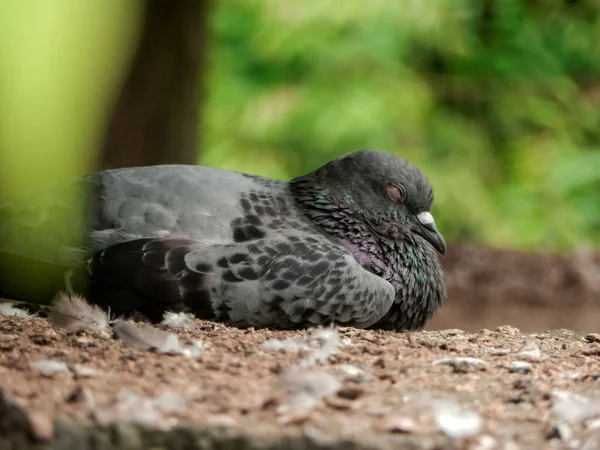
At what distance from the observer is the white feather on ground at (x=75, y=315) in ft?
8.01

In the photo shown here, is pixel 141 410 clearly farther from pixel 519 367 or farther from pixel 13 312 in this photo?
pixel 13 312

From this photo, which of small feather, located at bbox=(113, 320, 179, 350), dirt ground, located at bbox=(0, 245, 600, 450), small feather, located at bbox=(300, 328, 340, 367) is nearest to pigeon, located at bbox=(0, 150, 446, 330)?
dirt ground, located at bbox=(0, 245, 600, 450)

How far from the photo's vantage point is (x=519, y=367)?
87.7 inches

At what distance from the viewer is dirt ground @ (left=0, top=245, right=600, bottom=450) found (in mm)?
1363

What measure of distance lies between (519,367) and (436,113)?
859 centimetres

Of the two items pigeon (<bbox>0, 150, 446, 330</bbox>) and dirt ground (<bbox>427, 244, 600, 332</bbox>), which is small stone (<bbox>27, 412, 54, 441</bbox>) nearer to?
pigeon (<bbox>0, 150, 446, 330</bbox>)

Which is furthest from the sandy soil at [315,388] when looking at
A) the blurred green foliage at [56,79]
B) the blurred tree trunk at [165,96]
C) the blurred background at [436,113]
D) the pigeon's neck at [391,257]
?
the blurred tree trunk at [165,96]

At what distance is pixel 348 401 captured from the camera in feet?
5.47

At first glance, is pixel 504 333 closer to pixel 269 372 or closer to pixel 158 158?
pixel 269 372

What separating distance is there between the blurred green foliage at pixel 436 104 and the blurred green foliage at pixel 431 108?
0.02 m

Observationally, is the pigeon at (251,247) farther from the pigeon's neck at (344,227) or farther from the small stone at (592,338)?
the small stone at (592,338)

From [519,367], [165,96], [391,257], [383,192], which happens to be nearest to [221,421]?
[519,367]

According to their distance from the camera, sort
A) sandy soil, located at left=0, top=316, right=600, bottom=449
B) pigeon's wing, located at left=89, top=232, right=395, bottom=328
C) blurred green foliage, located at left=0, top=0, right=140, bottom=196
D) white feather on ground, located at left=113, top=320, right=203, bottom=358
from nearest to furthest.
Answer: blurred green foliage, located at left=0, top=0, right=140, bottom=196 → sandy soil, located at left=0, top=316, right=600, bottom=449 → white feather on ground, located at left=113, top=320, right=203, bottom=358 → pigeon's wing, located at left=89, top=232, right=395, bottom=328

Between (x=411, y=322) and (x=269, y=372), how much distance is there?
1.67 m
